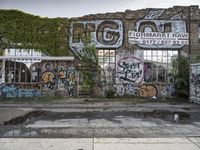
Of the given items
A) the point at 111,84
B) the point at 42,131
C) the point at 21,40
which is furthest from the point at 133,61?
the point at 42,131

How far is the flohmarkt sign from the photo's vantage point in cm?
2830

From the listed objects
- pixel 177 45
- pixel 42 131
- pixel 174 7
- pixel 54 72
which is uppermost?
pixel 174 7

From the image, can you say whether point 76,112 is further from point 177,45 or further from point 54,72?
point 177,45

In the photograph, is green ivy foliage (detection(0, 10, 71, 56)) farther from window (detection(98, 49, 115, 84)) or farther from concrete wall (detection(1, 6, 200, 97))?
window (detection(98, 49, 115, 84))

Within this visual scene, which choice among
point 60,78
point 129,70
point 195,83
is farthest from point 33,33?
point 195,83

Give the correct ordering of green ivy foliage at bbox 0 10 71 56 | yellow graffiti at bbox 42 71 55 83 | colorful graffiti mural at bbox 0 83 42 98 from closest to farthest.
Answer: colorful graffiti mural at bbox 0 83 42 98 < yellow graffiti at bbox 42 71 55 83 < green ivy foliage at bbox 0 10 71 56

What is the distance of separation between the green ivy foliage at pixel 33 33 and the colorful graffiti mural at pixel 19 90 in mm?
2972

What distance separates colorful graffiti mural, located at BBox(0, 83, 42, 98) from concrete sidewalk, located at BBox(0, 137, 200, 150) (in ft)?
58.0

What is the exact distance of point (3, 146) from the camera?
9164 mm

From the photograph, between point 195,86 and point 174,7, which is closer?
point 195,86

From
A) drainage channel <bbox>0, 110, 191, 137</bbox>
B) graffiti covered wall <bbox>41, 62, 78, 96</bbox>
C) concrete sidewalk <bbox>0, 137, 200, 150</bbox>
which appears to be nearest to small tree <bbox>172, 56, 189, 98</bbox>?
graffiti covered wall <bbox>41, 62, 78, 96</bbox>

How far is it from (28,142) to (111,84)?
1882 centimetres

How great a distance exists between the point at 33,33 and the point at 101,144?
66.1ft

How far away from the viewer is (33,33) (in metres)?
28.2
